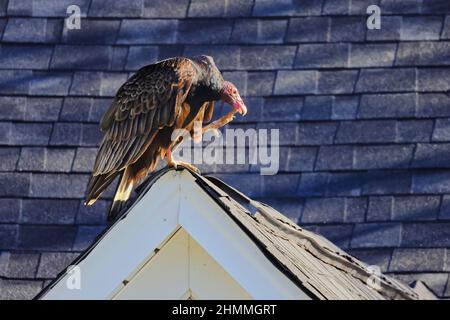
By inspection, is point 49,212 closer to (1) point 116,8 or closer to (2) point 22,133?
(2) point 22,133

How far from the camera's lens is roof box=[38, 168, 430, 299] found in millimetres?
4773

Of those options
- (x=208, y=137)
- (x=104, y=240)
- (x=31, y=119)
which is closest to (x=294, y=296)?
(x=104, y=240)

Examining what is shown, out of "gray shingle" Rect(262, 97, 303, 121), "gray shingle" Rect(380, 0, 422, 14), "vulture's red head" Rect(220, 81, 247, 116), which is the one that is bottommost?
"vulture's red head" Rect(220, 81, 247, 116)

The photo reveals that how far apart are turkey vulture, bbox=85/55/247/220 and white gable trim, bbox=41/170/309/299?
1089 mm

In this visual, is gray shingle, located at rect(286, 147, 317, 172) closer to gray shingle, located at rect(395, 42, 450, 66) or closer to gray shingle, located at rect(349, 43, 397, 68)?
gray shingle, located at rect(349, 43, 397, 68)

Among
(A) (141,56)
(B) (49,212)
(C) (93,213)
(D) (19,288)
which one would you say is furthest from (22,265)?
(A) (141,56)

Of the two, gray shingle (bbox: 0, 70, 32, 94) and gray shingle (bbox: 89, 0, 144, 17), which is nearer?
gray shingle (bbox: 0, 70, 32, 94)

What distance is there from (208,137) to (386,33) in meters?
1.29

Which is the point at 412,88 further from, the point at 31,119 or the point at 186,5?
the point at 31,119

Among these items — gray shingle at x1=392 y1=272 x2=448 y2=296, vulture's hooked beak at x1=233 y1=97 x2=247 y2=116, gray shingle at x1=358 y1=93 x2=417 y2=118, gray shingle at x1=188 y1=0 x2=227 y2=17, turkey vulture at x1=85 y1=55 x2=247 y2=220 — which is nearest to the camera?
turkey vulture at x1=85 y1=55 x2=247 y2=220

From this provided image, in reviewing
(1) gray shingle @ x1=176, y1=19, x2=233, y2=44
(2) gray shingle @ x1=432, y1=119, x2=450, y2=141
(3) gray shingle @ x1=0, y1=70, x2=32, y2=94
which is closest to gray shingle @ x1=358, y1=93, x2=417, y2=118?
(2) gray shingle @ x1=432, y1=119, x2=450, y2=141

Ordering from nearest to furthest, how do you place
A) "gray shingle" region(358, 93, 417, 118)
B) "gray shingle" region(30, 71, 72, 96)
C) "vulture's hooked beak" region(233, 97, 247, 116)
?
"vulture's hooked beak" region(233, 97, 247, 116)
"gray shingle" region(358, 93, 417, 118)
"gray shingle" region(30, 71, 72, 96)

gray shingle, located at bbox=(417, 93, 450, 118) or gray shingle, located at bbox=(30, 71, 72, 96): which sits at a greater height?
gray shingle, located at bbox=(30, 71, 72, 96)
